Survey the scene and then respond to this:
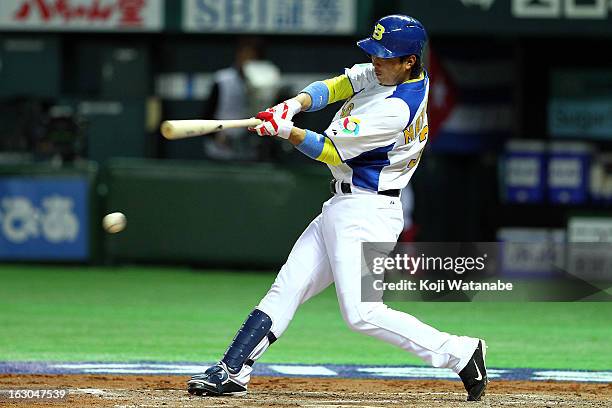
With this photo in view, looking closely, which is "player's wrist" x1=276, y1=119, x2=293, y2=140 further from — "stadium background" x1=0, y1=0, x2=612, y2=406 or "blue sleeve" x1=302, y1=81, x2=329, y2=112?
"stadium background" x1=0, y1=0, x2=612, y2=406

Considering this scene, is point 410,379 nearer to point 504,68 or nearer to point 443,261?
point 443,261

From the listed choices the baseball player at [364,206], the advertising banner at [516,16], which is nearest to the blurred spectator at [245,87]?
the advertising banner at [516,16]

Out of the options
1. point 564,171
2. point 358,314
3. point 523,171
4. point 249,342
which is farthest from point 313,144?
point 564,171

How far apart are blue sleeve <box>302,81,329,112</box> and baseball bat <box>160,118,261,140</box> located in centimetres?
46

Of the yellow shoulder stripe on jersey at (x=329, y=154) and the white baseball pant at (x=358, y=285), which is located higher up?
the yellow shoulder stripe on jersey at (x=329, y=154)

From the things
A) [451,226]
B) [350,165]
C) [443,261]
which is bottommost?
[451,226]

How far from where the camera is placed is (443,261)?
340 inches

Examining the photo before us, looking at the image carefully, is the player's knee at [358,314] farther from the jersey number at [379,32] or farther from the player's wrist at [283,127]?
the jersey number at [379,32]

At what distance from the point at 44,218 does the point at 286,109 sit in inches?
285

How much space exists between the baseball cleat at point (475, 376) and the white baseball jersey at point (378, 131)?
860 millimetres

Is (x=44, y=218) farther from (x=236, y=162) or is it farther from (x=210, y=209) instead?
(x=236, y=162)

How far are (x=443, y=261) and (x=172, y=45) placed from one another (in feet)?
21.4

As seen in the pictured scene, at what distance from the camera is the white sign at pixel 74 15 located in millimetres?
13594

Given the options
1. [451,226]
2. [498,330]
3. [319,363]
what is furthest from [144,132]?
[319,363]
